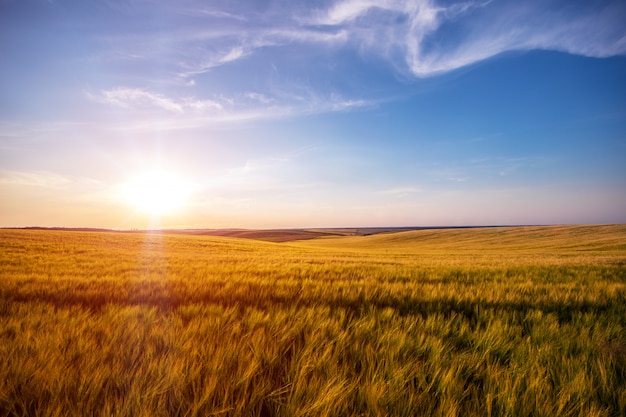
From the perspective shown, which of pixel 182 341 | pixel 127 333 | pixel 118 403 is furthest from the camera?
pixel 127 333

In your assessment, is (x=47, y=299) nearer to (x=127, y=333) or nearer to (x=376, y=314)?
(x=127, y=333)

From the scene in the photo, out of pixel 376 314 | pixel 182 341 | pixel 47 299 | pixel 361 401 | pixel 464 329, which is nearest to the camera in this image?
pixel 361 401

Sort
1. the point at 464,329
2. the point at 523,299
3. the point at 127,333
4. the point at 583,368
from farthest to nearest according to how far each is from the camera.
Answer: the point at 523,299
the point at 464,329
the point at 127,333
the point at 583,368

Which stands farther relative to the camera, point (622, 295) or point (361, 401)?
point (622, 295)

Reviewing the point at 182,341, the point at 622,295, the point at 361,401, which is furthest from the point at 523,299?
the point at 182,341

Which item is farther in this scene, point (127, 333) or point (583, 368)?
point (127, 333)

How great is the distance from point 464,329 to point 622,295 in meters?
3.96

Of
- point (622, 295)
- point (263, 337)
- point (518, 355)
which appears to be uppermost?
point (263, 337)

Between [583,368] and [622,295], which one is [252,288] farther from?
[622,295]

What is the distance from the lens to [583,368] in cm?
163

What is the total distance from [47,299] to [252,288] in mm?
2462

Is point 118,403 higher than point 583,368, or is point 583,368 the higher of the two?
point 118,403

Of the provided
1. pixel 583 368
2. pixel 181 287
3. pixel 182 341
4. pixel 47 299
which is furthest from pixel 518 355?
pixel 47 299

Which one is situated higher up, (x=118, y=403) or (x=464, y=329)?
(x=118, y=403)
